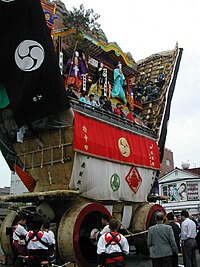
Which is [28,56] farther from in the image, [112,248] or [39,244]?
[112,248]

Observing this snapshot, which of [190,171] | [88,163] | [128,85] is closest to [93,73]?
[128,85]

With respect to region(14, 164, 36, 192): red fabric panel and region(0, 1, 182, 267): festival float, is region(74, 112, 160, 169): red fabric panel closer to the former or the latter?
region(0, 1, 182, 267): festival float

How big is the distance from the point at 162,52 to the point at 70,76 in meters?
9.95

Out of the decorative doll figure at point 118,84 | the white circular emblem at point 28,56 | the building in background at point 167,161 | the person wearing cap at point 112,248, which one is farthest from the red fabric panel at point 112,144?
the building in background at point 167,161

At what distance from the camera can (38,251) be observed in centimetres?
690

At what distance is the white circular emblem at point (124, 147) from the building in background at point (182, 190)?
22.1 m

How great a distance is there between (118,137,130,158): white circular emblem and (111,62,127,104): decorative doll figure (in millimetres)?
4308

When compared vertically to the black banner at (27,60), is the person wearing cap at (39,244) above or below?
below

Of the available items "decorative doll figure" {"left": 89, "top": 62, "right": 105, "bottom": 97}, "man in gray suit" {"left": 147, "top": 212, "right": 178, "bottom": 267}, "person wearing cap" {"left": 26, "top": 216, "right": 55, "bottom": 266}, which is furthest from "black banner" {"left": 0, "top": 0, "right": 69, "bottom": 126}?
"decorative doll figure" {"left": 89, "top": 62, "right": 105, "bottom": 97}

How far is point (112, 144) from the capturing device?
35.5ft

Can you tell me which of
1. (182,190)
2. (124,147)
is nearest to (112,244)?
(124,147)

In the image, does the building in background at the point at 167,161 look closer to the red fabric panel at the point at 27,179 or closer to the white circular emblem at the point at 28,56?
the red fabric panel at the point at 27,179

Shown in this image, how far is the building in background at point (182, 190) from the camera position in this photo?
32.7m

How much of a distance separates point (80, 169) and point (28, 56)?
318 cm
